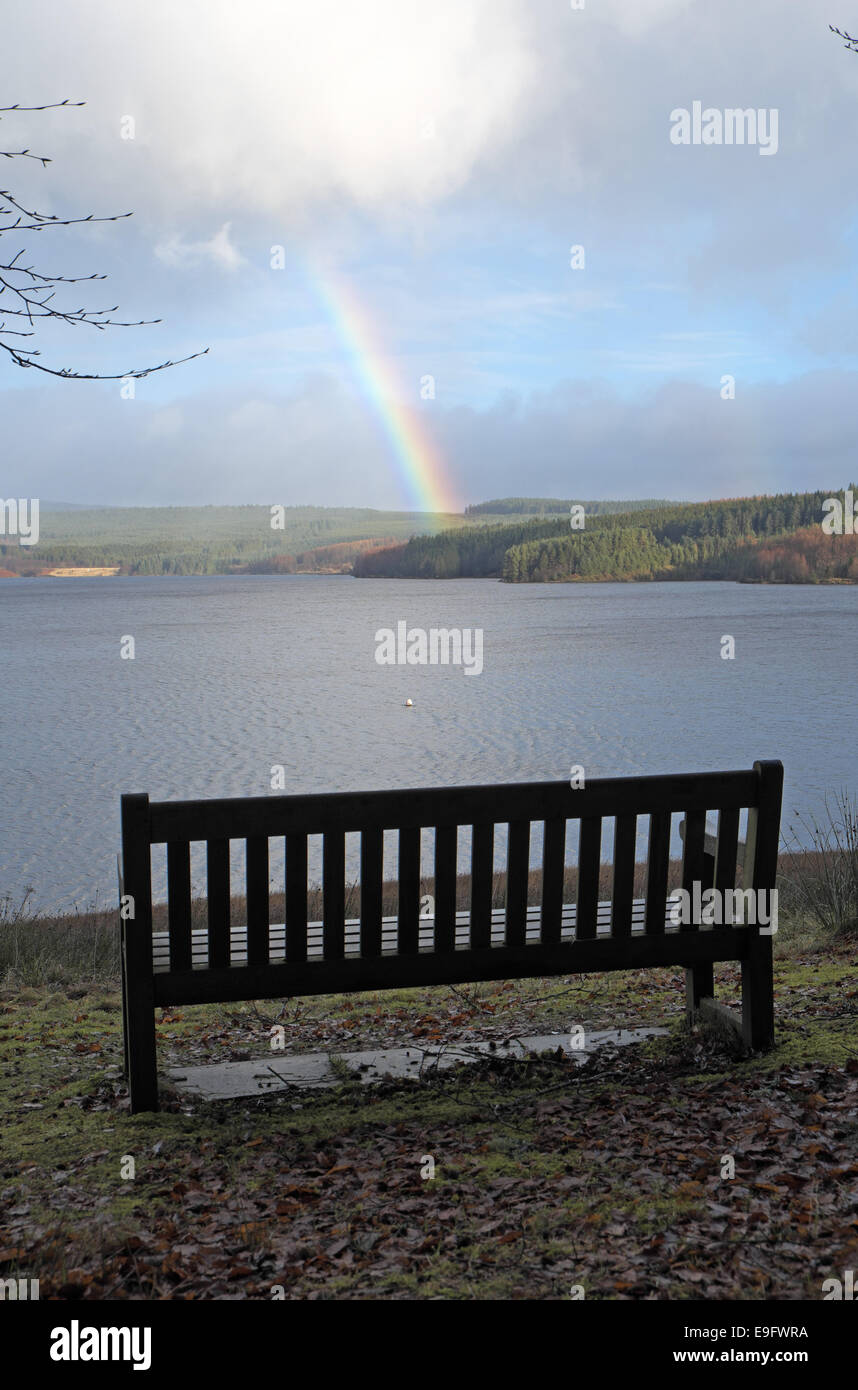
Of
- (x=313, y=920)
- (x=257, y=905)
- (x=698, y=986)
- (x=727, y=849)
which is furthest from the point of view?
(x=313, y=920)

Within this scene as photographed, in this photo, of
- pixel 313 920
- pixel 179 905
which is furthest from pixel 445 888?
pixel 313 920

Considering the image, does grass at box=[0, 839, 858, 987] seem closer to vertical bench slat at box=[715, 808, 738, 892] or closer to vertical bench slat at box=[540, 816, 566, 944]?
vertical bench slat at box=[715, 808, 738, 892]

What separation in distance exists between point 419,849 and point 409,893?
30 cm

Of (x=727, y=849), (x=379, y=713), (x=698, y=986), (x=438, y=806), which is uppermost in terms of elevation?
(x=438, y=806)

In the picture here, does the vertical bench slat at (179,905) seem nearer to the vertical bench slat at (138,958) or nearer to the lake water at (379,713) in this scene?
the vertical bench slat at (138,958)

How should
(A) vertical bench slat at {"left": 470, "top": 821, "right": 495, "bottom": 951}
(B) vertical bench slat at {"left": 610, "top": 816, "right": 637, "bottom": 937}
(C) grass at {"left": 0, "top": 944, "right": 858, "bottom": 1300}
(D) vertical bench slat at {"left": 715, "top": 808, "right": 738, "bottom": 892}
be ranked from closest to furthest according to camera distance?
(C) grass at {"left": 0, "top": 944, "right": 858, "bottom": 1300} < (A) vertical bench slat at {"left": 470, "top": 821, "right": 495, "bottom": 951} < (B) vertical bench slat at {"left": 610, "top": 816, "right": 637, "bottom": 937} < (D) vertical bench slat at {"left": 715, "top": 808, "right": 738, "bottom": 892}

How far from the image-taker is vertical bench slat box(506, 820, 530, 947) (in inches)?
182

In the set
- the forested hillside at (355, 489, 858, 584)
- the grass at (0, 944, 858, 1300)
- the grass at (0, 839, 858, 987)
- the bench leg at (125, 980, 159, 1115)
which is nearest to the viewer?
the grass at (0, 944, 858, 1300)

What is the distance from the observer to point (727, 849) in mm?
4832

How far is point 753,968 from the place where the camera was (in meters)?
4.91

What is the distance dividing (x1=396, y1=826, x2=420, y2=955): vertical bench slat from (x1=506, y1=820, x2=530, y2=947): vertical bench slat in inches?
15.1

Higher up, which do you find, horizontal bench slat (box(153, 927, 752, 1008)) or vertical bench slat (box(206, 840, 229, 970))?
vertical bench slat (box(206, 840, 229, 970))

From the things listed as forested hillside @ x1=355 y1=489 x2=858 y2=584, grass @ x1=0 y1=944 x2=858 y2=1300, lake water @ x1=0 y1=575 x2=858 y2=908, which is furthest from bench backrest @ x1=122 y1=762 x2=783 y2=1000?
forested hillside @ x1=355 y1=489 x2=858 y2=584

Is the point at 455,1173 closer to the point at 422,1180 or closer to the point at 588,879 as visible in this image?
the point at 422,1180
